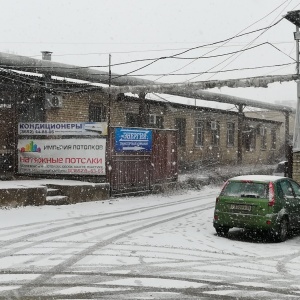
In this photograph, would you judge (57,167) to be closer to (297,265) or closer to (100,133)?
(100,133)

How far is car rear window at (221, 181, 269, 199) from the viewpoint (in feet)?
36.4

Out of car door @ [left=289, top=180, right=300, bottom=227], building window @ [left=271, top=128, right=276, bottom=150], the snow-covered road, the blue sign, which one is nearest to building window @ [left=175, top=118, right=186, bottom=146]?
the blue sign

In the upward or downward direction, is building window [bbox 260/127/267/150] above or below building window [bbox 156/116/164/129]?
below

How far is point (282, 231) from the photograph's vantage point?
11078 mm

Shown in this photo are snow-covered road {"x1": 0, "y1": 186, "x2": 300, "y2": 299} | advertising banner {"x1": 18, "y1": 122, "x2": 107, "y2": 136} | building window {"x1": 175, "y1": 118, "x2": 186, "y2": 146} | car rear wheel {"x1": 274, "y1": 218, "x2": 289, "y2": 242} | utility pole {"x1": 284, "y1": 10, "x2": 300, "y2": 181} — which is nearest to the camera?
snow-covered road {"x1": 0, "y1": 186, "x2": 300, "y2": 299}

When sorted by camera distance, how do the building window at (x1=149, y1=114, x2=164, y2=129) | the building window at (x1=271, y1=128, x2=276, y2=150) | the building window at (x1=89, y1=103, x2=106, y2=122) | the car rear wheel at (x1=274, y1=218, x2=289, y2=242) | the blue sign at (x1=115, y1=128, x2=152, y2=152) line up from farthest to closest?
the building window at (x1=271, y1=128, x2=276, y2=150) < the building window at (x1=149, y1=114, x2=164, y2=129) < the building window at (x1=89, y1=103, x2=106, y2=122) < the blue sign at (x1=115, y1=128, x2=152, y2=152) < the car rear wheel at (x1=274, y1=218, x2=289, y2=242)

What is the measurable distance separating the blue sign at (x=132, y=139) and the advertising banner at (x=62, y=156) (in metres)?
0.77

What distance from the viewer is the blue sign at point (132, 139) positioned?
1891 centimetres

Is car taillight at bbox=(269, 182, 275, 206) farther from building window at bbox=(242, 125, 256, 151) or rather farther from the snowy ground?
building window at bbox=(242, 125, 256, 151)

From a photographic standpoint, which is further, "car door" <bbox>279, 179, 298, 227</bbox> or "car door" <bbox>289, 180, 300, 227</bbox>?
"car door" <bbox>289, 180, 300, 227</bbox>

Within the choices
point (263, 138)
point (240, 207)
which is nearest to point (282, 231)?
point (240, 207)

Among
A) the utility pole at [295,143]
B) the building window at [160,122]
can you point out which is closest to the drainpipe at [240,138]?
the building window at [160,122]

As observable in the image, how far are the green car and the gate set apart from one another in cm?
782

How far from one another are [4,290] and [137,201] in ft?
39.0
